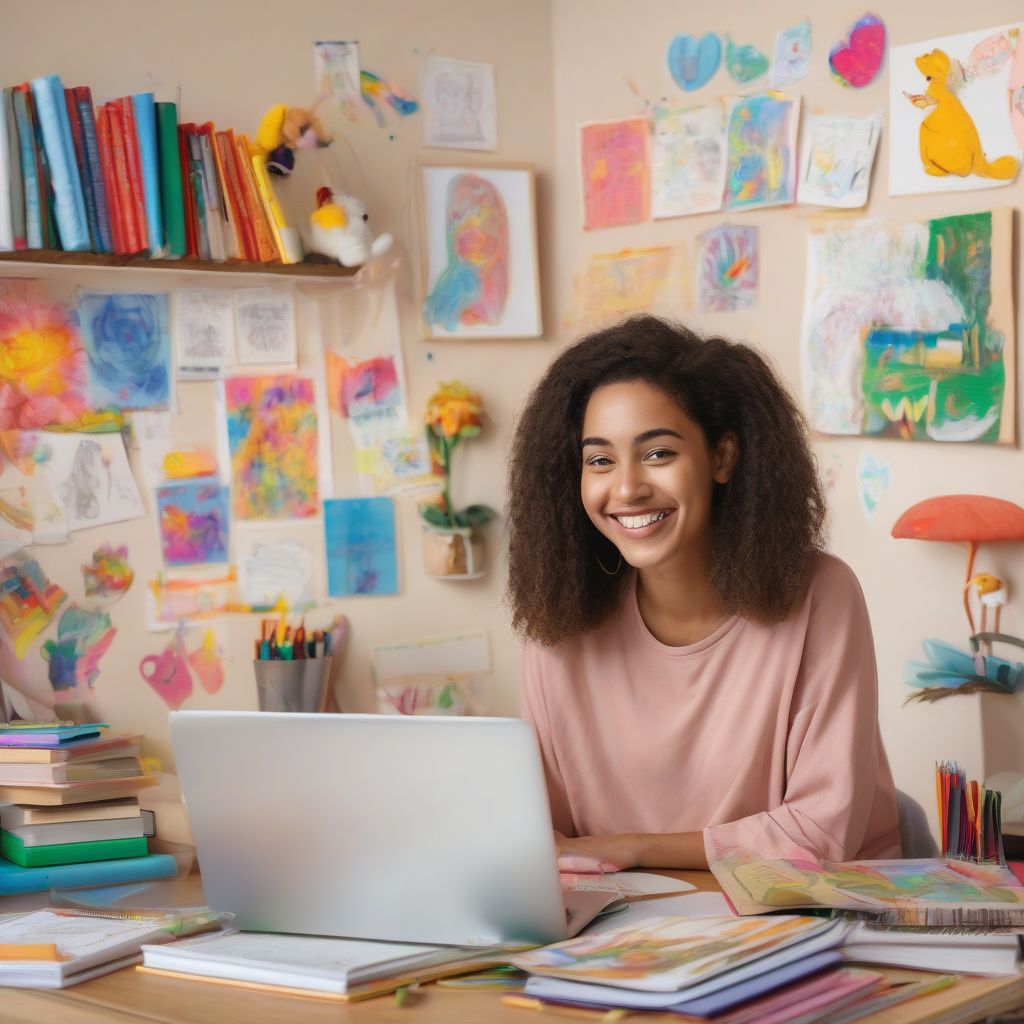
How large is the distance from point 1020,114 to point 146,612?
182 cm

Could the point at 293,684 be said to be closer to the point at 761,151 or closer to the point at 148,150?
the point at 148,150

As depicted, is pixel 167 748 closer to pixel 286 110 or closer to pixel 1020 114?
pixel 286 110

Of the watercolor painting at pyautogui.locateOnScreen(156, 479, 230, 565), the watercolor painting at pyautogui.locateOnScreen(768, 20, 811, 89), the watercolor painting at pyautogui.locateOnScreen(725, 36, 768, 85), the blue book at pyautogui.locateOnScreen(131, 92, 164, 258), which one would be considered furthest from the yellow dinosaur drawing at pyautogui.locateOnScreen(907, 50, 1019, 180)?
the watercolor painting at pyautogui.locateOnScreen(156, 479, 230, 565)

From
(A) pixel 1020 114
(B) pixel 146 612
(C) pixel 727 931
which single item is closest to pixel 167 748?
(B) pixel 146 612

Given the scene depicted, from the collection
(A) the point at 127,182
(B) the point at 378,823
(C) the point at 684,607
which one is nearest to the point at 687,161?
(A) the point at 127,182

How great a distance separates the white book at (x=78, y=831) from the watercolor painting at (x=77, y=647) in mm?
806

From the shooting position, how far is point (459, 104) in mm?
3002

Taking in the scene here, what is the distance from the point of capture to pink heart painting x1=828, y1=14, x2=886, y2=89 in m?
2.61

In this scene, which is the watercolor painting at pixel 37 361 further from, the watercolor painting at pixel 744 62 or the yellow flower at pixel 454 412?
the watercolor painting at pixel 744 62

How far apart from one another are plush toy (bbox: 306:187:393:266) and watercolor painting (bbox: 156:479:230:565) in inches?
20.1

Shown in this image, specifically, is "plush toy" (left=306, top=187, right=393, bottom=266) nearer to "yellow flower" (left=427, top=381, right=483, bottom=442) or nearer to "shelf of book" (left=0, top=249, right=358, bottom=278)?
"shelf of book" (left=0, top=249, right=358, bottom=278)

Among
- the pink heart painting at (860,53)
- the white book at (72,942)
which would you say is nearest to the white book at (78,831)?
the white book at (72,942)

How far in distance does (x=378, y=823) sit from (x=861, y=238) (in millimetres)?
1789

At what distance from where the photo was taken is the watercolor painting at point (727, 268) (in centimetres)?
285
